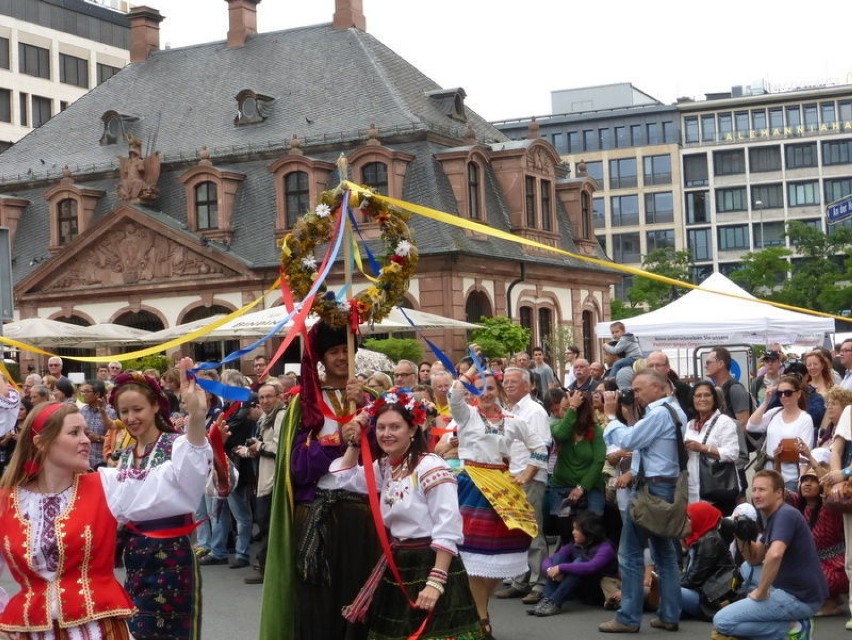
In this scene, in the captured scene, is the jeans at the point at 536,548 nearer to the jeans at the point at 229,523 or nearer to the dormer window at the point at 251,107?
the jeans at the point at 229,523

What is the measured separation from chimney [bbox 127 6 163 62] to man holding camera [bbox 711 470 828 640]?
130 ft

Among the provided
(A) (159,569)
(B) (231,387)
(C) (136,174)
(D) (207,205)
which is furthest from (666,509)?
(C) (136,174)

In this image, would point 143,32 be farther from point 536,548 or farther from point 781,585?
point 781,585

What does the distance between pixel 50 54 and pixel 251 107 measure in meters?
26.1

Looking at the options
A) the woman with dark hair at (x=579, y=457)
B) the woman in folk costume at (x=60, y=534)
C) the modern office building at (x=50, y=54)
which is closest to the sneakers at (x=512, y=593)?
the woman with dark hair at (x=579, y=457)

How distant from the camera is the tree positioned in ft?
215

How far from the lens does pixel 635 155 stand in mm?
87000

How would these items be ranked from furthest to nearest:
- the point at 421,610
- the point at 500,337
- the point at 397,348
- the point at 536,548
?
the point at 500,337
the point at 397,348
the point at 536,548
the point at 421,610

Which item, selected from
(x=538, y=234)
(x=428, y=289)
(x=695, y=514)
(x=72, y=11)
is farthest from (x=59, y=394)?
(x=72, y=11)

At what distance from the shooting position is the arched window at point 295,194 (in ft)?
120

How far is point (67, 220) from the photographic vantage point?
39.9m

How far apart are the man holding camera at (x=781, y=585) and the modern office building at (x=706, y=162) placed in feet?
260

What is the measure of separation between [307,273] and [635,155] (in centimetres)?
8131

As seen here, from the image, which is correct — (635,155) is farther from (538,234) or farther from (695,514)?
(695,514)
